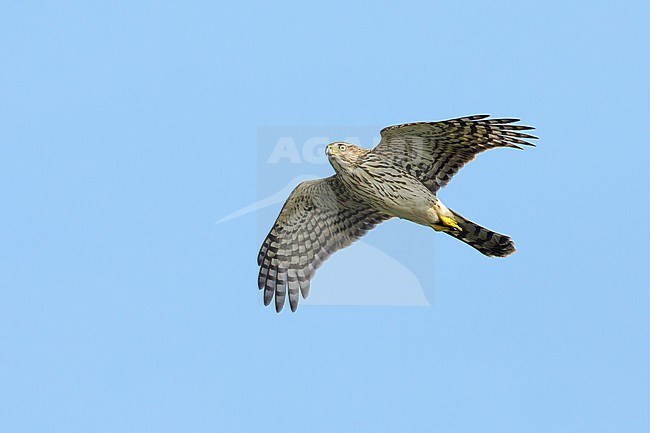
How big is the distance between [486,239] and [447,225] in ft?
1.81

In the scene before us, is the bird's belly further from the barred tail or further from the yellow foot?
the barred tail

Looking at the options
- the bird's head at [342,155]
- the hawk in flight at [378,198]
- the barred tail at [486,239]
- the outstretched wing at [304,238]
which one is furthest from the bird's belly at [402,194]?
the outstretched wing at [304,238]

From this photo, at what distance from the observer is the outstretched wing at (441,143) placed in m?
14.2

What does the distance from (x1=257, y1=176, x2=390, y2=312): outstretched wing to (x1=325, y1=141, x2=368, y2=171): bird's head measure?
1.09 m

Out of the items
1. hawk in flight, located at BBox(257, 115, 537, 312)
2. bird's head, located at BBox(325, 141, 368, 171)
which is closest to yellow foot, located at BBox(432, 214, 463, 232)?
hawk in flight, located at BBox(257, 115, 537, 312)

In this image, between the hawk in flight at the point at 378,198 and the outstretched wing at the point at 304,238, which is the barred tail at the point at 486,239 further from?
the outstretched wing at the point at 304,238

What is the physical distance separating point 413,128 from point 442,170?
0.76 m

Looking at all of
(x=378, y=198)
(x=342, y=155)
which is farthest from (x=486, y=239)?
(x=342, y=155)

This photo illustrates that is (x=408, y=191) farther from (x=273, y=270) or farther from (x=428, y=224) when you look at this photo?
(x=273, y=270)

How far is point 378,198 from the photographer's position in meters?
14.9

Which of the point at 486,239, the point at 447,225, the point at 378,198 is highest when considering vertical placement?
the point at 378,198

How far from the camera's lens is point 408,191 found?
1481 centimetres

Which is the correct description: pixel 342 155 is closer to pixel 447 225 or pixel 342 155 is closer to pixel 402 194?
pixel 402 194

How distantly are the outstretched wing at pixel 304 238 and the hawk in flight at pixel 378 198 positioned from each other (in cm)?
1
